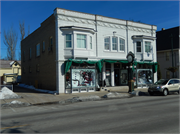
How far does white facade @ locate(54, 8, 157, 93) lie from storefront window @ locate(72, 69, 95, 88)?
1273 mm

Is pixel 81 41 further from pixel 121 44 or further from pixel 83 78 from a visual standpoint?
pixel 121 44

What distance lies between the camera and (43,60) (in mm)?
22750

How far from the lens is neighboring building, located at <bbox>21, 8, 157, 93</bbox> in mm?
19047

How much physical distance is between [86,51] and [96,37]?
2517 mm

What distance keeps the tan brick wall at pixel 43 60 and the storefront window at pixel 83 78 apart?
86.2 inches

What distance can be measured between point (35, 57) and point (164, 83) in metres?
16.8

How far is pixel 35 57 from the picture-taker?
2573 cm

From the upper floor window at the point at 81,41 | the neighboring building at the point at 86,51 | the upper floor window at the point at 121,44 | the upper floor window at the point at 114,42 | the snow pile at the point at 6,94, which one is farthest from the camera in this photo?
the upper floor window at the point at 121,44

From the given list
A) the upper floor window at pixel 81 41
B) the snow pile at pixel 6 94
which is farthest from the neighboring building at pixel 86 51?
the snow pile at pixel 6 94

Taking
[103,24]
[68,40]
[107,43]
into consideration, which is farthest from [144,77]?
[68,40]

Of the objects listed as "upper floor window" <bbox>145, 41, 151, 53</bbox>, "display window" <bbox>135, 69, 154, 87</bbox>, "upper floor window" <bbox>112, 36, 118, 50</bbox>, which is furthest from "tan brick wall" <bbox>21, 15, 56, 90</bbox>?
"upper floor window" <bbox>145, 41, 151, 53</bbox>

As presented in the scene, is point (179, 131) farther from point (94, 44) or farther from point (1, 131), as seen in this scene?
point (94, 44)

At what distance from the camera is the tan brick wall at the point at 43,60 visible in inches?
789

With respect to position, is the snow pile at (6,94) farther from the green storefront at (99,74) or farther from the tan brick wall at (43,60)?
the green storefront at (99,74)
